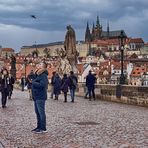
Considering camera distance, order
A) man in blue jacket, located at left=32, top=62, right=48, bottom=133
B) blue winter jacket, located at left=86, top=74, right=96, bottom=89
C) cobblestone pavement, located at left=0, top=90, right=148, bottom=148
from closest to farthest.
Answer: cobblestone pavement, located at left=0, top=90, right=148, bottom=148 < man in blue jacket, located at left=32, top=62, right=48, bottom=133 < blue winter jacket, located at left=86, top=74, right=96, bottom=89

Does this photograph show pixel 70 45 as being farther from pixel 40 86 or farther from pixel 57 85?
pixel 40 86

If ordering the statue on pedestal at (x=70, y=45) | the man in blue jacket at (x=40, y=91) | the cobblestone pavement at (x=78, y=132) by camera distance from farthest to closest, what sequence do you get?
the statue on pedestal at (x=70, y=45)
the man in blue jacket at (x=40, y=91)
the cobblestone pavement at (x=78, y=132)

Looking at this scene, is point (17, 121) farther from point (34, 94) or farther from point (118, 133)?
point (118, 133)

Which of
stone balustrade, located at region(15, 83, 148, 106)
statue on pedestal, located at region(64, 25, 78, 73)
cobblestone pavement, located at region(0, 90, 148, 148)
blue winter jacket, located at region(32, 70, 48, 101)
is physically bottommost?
cobblestone pavement, located at region(0, 90, 148, 148)

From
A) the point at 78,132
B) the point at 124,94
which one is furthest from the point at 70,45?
the point at 78,132

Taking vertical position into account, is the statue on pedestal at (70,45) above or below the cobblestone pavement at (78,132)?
above

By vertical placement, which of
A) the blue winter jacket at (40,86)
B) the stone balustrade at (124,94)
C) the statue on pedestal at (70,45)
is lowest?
the stone balustrade at (124,94)

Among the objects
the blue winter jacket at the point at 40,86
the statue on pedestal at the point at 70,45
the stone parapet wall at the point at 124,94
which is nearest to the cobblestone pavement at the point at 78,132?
the blue winter jacket at the point at 40,86

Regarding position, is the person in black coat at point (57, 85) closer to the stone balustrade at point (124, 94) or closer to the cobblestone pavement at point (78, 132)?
the stone balustrade at point (124, 94)

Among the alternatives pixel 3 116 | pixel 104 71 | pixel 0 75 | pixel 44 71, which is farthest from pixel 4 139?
pixel 104 71

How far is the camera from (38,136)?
10.5m

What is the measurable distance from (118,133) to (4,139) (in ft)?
8.31

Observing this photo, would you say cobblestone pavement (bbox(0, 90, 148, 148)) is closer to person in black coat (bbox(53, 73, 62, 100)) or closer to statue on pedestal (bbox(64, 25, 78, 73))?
person in black coat (bbox(53, 73, 62, 100))

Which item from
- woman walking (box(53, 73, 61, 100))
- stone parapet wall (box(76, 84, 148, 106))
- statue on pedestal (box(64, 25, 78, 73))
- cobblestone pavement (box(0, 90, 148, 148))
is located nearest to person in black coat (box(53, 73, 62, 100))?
woman walking (box(53, 73, 61, 100))
